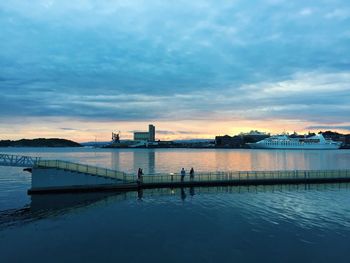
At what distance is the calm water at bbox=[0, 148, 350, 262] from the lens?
59.4 ft

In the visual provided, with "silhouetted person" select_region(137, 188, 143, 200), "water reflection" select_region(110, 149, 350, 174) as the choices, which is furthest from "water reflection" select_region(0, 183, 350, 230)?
"water reflection" select_region(110, 149, 350, 174)

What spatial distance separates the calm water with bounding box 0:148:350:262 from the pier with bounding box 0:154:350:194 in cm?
187

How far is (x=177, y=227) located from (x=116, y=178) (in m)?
17.8

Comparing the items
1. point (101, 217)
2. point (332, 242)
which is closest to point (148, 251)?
point (101, 217)

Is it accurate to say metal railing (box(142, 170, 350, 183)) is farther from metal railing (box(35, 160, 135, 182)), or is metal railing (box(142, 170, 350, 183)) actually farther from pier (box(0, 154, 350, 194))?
metal railing (box(35, 160, 135, 182))

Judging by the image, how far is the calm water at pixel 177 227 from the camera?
18109 mm

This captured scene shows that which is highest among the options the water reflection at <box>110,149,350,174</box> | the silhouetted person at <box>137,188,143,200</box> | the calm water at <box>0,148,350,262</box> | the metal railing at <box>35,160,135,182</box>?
the metal railing at <box>35,160,135,182</box>

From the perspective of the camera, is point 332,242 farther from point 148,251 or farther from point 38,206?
point 38,206

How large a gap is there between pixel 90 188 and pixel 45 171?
5.06 meters

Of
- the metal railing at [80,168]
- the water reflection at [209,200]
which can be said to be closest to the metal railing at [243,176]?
the water reflection at [209,200]

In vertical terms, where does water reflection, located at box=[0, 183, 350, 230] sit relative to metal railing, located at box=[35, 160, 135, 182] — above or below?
below

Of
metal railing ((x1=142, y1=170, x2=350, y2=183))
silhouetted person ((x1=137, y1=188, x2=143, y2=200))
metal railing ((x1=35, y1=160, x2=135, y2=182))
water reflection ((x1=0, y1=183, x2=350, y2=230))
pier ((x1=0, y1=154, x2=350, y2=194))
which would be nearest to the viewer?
water reflection ((x1=0, y1=183, x2=350, y2=230))

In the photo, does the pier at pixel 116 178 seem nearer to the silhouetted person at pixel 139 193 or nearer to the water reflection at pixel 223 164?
the silhouetted person at pixel 139 193

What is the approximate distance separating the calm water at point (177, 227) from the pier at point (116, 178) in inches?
73.4
